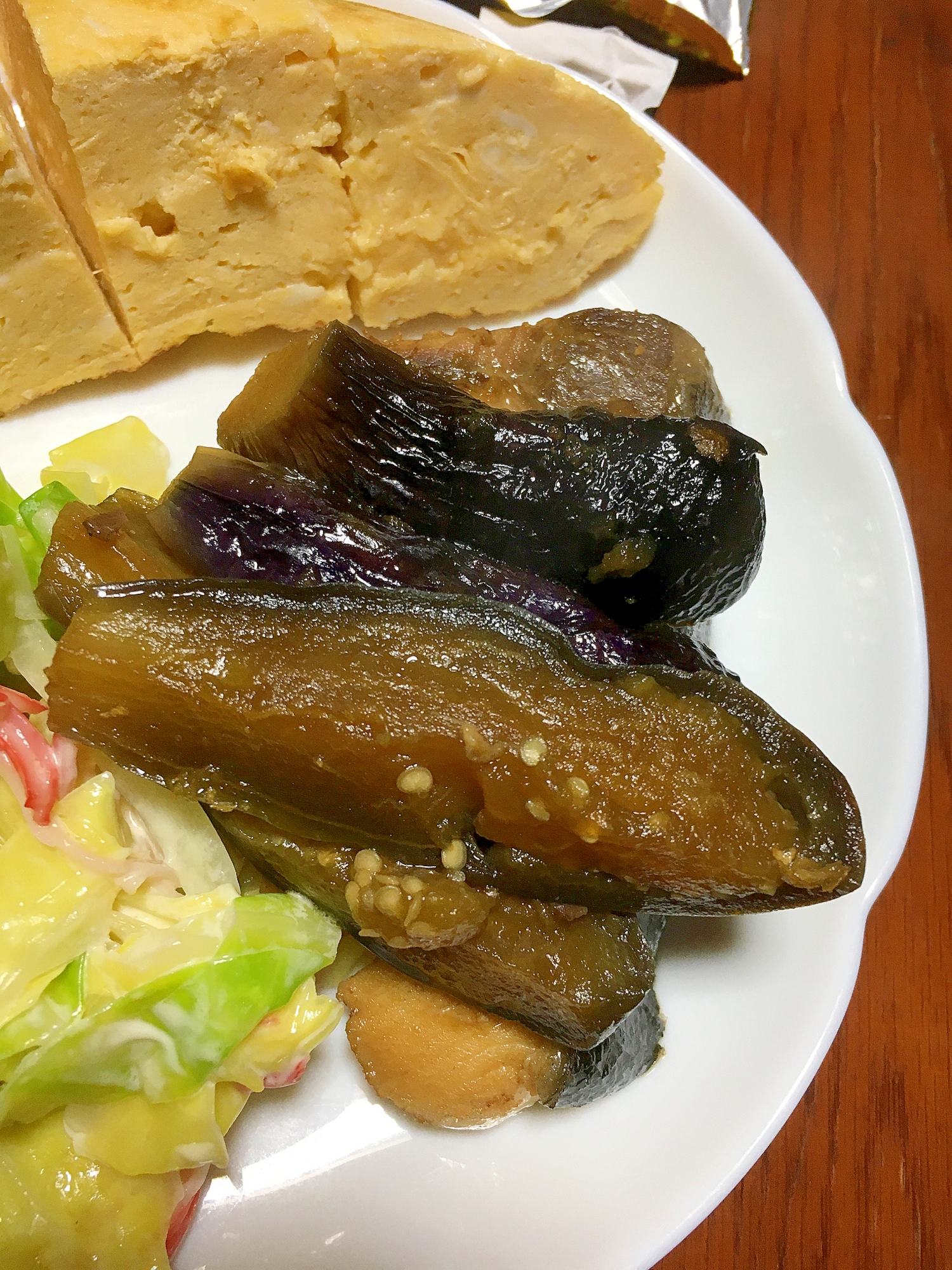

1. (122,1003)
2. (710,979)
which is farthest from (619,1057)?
(122,1003)

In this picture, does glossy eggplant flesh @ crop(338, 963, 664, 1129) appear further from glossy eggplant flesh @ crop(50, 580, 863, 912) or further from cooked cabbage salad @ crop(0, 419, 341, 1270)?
glossy eggplant flesh @ crop(50, 580, 863, 912)

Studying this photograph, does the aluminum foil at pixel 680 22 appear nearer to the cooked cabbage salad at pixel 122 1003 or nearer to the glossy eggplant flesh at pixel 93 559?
the glossy eggplant flesh at pixel 93 559

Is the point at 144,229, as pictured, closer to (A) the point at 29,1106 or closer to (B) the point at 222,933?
(B) the point at 222,933

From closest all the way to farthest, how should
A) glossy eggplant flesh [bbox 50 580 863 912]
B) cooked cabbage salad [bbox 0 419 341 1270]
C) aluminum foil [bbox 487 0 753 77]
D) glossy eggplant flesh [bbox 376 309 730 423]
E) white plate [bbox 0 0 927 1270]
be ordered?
glossy eggplant flesh [bbox 50 580 863 912] < cooked cabbage salad [bbox 0 419 341 1270] < white plate [bbox 0 0 927 1270] < glossy eggplant flesh [bbox 376 309 730 423] < aluminum foil [bbox 487 0 753 77]

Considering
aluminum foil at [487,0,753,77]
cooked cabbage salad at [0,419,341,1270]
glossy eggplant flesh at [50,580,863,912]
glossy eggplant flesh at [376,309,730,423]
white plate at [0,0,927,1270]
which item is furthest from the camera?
aluminum foil at [487,0,753,77]

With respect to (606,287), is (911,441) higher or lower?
lower

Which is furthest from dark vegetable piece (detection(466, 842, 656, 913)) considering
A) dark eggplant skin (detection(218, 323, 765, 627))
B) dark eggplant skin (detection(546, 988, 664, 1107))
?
dark eggplant skin (detection(218, 323, 765, 627))

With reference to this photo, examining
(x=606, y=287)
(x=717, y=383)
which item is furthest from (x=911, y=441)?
(x=606, y=287)
